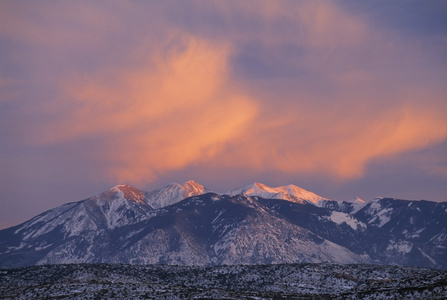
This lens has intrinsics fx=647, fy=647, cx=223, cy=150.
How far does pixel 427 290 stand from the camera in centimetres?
18675

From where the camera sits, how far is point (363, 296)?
197125 millimetres

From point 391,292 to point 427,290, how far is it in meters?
12.7

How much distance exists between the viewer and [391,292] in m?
196

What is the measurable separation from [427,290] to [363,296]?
64.6ft

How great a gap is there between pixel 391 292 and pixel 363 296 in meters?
8.48
